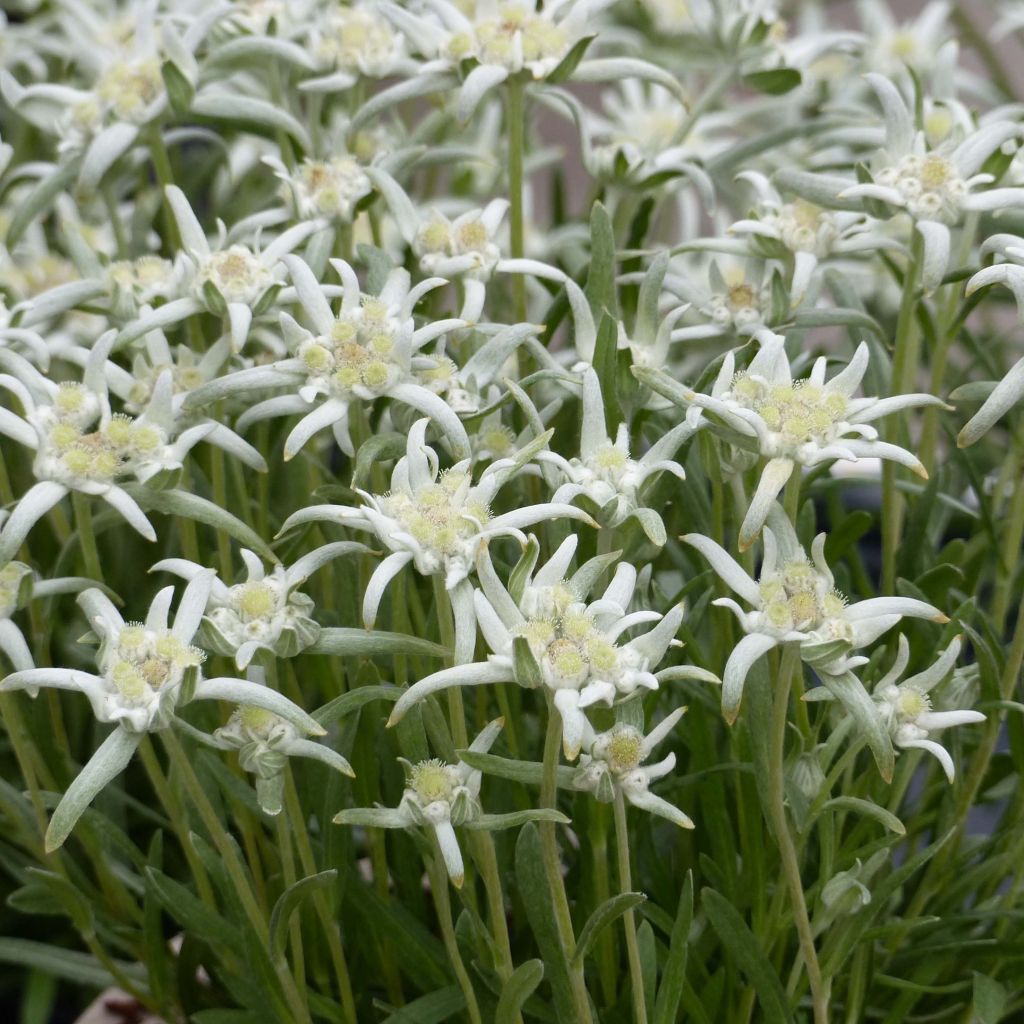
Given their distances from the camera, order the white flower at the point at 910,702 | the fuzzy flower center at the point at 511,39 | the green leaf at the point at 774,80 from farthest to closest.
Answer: the green leaf at the point at 774,80 < the fuzzy flower center at the point at 511,39 < the white flower at the point at 910,702

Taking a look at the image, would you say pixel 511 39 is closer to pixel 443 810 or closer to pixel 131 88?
pixel 131 88

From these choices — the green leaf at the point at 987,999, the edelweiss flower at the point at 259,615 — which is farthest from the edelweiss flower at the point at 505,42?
the green leaf at the point at 987,999

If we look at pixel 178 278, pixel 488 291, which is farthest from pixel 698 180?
pixel 178 278

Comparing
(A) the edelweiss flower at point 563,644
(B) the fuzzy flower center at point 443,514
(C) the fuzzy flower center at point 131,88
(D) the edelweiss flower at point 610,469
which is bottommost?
(A) the edelweiss flower at point 563,644

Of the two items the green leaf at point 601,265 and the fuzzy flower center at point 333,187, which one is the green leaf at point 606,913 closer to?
the green leaf at point 601,265

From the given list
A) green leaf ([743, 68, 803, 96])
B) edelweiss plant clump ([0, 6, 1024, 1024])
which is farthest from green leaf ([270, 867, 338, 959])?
green leaf ([743, 68, 803, 96])

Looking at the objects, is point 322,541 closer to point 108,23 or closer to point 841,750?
point 841,750

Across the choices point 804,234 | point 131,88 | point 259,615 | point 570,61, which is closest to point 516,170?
point 570,61
